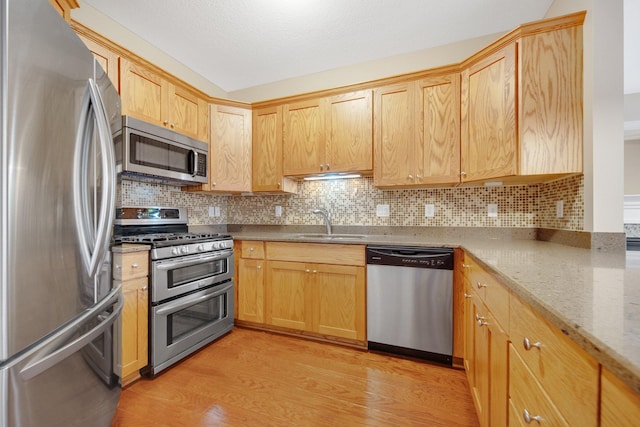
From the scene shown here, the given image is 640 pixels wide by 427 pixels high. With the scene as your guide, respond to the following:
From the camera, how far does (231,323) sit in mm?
2424

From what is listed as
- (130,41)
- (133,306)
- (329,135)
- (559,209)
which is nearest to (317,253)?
(329,135)

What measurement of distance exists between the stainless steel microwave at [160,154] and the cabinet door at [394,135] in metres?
1.62

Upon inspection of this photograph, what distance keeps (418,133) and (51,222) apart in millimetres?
2271

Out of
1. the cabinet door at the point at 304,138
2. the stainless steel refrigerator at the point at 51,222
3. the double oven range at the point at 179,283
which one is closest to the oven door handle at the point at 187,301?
the double oven range at the point at 179,283

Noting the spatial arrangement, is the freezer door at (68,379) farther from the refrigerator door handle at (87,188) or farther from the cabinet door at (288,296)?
the cabinet door at (288,296)

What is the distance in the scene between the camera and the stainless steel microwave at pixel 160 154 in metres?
1.94

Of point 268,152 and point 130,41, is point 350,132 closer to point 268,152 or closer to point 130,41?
point 268,152

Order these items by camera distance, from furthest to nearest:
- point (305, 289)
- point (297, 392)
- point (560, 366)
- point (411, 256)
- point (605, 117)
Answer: point (305, 289), point (411, 256), point (297, 392), point (605, 117), point (560, 366)

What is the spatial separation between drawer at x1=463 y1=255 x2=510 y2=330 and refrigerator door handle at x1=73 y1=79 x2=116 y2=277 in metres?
1.53

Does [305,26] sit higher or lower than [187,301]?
higher

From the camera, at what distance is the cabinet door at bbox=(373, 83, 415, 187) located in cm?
Answer: 226

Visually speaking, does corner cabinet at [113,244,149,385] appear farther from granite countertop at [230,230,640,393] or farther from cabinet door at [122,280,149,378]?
granite countertop at [230,230,640,393]

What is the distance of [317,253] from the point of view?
226cm

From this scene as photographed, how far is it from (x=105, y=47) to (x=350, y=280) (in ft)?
7.97
